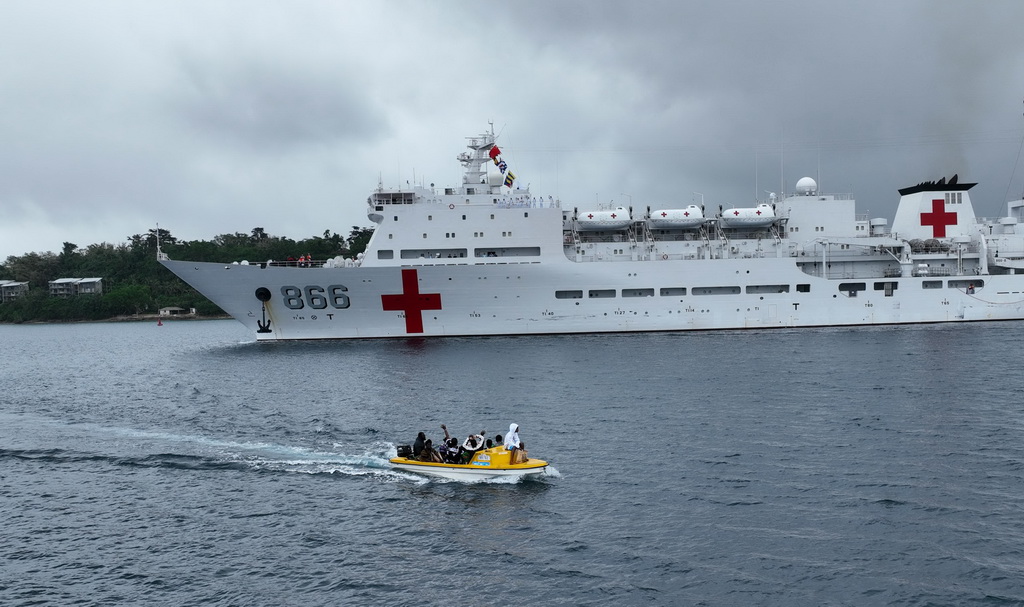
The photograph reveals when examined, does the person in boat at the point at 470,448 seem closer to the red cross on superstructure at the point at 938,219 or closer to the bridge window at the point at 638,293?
the bridge window at the point at 638,293

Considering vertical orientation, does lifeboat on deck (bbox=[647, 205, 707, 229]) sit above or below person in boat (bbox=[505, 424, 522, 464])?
above

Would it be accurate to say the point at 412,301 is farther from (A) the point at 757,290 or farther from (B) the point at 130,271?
(B) the point at 130,271

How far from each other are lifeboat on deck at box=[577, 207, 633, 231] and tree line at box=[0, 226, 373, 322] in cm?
5063

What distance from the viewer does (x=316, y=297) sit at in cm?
3609

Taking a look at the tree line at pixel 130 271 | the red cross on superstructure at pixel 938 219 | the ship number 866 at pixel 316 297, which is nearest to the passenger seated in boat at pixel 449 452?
the ship number 866 at pixel 316 297

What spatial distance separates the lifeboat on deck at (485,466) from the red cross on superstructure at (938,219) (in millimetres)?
34281

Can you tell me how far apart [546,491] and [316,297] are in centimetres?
2421

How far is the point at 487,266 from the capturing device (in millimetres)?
35312

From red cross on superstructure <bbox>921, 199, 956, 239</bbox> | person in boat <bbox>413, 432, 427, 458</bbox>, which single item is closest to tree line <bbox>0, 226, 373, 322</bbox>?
red cross on superstructure <bbox>921, 199, 956, 239</bbox>

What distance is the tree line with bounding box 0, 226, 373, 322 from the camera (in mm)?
92188

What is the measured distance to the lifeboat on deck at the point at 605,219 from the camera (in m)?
39.1

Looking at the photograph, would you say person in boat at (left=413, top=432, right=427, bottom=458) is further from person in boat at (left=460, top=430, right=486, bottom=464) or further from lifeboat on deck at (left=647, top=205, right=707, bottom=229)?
lifeboat on deck at (left=647, top=205, right=707, bottom=229)

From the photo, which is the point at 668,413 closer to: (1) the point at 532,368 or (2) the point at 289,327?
(1) the point at 532,368

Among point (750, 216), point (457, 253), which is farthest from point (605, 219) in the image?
point (457, 253)
